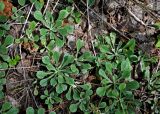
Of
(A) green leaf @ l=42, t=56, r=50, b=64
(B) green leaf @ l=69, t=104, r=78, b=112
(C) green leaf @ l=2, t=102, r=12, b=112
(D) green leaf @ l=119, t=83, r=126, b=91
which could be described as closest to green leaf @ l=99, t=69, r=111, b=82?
(D) green leaf @ l=119, t=83, r=126, b=91

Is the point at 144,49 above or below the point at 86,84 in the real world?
above

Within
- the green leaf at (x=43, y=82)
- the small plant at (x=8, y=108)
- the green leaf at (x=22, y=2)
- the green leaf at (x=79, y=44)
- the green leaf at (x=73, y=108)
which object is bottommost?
the green leaf at (x=73, y=108)

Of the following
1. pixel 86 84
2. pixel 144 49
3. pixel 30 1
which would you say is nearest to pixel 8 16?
pixel 30 1

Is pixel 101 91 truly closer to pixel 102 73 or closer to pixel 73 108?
pixel 102 73

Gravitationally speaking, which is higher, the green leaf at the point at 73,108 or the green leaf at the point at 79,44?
the green leaf at the point at 79,44

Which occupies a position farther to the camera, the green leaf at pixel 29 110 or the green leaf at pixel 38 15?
the green leaf at pixel 38 15

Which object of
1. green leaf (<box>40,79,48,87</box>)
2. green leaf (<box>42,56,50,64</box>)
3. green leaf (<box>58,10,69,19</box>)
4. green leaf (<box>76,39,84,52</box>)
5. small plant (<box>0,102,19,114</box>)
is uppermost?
green leaf (<box>58,10,69,19</box>)

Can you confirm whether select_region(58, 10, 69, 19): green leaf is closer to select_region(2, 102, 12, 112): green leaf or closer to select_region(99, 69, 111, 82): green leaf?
select_region(99, 69, 111, 82): green leaf

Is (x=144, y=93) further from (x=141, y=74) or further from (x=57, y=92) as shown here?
(x=57, y=92)

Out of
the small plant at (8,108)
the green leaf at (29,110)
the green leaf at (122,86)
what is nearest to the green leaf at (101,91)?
the green leaf at (122,86)

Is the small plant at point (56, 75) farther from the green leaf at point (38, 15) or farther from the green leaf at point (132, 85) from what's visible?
the green leaf at point (132, 85)

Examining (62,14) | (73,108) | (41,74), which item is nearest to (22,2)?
(62,14)
